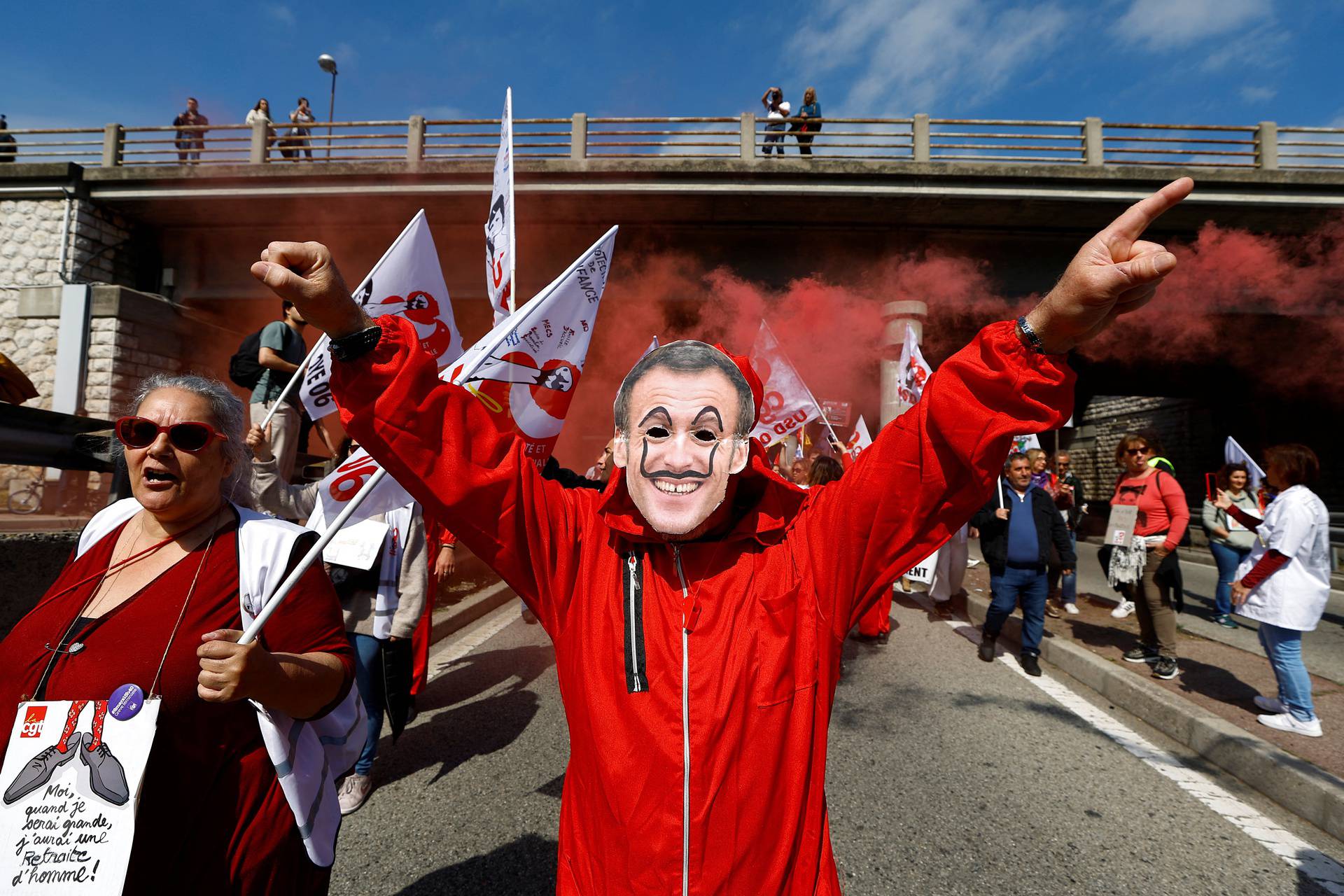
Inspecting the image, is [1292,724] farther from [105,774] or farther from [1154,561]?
[105,774]

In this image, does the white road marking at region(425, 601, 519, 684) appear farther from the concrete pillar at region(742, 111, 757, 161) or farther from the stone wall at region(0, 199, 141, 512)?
the stone wall at region(0, 199, 141, 512)

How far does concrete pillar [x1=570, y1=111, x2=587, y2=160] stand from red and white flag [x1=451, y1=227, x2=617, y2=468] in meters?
10.5

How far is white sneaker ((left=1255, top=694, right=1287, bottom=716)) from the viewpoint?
4.25 metres

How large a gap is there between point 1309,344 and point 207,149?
21.9m

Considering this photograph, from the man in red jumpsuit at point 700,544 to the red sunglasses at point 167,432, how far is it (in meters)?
0.61

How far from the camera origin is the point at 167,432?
163cm

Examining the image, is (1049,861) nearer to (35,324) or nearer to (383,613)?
(383,613)

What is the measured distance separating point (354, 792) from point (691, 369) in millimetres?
2980

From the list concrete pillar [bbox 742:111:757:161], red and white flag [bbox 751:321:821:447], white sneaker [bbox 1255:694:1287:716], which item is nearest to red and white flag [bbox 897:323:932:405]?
red and white flag [bbox 751:321:821:447]

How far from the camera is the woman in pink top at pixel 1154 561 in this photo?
5285 millimetres

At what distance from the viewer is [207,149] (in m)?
12.6

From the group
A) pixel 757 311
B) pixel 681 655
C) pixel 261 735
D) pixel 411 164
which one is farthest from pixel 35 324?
pixel 681 655

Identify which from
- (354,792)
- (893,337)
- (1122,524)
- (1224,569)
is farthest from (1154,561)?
(893,337)

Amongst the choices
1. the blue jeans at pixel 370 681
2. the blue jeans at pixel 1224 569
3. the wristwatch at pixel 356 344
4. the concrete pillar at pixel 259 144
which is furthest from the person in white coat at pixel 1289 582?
the concrete pillar at pixel 259 144
